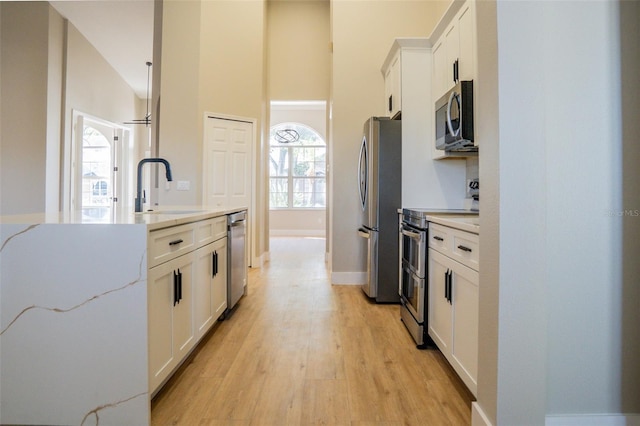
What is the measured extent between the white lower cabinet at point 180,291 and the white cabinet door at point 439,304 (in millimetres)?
1465

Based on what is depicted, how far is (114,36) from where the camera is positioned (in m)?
5.60

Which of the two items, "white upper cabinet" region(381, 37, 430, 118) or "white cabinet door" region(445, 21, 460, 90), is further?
"white upper cabinet" region(381, 37, 430, 118)

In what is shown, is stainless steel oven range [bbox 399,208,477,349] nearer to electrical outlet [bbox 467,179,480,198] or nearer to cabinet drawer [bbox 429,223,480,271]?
cabinet drawer [bbox 429,223,480,271]

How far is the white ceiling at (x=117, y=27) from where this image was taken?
4785 millimetres

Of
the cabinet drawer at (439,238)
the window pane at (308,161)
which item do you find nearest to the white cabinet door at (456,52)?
the cabinet drawer at (439,238)

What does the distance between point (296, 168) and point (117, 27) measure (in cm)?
503

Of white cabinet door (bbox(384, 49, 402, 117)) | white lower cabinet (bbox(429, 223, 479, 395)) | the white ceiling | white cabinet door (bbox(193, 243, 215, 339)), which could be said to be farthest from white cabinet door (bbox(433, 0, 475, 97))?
the white ceiling

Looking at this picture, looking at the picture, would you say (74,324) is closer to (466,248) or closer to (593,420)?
(466,248)

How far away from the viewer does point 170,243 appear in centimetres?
161

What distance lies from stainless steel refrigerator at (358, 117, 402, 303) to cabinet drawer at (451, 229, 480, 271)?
142 cm

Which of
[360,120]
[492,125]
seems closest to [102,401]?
[492,125]

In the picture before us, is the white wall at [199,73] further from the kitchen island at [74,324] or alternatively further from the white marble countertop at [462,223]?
the white marble countertop at [462,223]

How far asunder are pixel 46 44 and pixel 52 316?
5344mm

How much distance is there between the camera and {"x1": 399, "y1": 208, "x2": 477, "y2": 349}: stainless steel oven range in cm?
221
